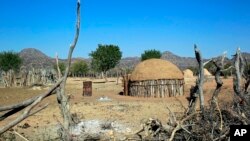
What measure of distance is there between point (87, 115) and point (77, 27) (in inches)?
464

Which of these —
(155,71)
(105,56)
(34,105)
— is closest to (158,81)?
(155,71)

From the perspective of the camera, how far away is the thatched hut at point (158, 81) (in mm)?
25438

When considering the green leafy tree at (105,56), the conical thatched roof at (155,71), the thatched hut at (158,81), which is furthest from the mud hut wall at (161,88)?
the green leafy tree at (105,56)

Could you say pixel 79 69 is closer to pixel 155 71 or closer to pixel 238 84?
pixel 155 71

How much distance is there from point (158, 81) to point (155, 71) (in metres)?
0.79

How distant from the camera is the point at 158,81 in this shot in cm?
2544

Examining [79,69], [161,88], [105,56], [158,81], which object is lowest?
[161,88]

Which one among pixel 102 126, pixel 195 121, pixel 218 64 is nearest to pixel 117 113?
pixel 102 126

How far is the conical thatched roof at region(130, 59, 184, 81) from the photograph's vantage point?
25.5m

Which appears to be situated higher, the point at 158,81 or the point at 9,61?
the point at 9,61

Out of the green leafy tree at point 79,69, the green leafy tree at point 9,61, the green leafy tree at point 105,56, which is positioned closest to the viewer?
the green leafy tree at point 9,61

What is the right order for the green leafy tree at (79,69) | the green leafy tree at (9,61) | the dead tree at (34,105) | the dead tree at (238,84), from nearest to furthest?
the dead tree at (34,105) → the dead tree at (238,84) → the green leafy tree at (9,61) → the green leafy tree at (79,69)

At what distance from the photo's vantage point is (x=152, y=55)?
66562mm

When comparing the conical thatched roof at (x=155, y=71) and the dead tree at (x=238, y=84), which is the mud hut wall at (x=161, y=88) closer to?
the conical thatched roof at (x=155, y=71)
